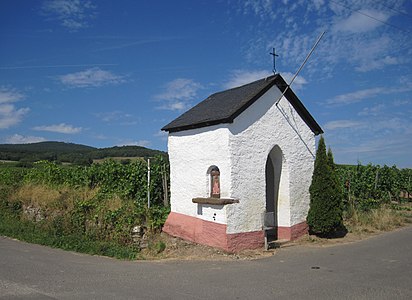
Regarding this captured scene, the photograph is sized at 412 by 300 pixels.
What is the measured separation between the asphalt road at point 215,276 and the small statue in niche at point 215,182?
7.68 ft

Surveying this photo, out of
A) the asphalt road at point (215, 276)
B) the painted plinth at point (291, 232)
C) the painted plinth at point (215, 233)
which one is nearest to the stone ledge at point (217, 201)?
the painted plinth at point (215, 233)

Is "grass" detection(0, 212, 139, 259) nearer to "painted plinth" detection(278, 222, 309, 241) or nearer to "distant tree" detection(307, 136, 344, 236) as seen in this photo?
"painted plinth" detection(278, 222, 309, 241)

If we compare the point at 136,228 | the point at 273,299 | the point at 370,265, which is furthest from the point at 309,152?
the point at 273,299

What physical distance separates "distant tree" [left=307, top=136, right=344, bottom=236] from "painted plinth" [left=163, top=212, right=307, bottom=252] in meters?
0.54

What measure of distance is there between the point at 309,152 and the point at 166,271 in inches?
269

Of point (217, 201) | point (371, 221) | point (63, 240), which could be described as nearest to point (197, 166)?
point (217, 201)

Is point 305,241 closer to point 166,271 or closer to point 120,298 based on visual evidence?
point 166,271

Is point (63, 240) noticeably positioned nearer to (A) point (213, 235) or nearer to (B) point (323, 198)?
(A) point (213, 235)

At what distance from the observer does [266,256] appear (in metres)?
10.1

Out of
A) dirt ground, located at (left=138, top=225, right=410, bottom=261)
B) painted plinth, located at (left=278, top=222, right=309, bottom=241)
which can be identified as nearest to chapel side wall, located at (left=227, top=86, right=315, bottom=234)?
painted plinth, located at (left=278, top=222, right=309, bottom=241)

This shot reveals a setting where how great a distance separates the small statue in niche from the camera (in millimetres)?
11234

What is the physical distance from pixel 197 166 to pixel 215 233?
2.24 meters

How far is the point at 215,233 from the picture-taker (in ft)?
35.2

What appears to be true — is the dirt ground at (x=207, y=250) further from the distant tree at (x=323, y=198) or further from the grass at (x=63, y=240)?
the grass at (x=63, y=240)
